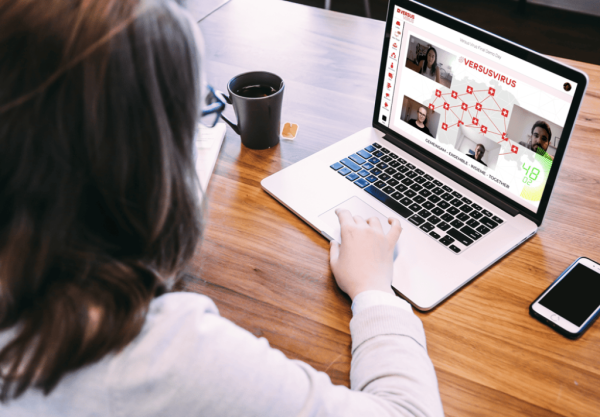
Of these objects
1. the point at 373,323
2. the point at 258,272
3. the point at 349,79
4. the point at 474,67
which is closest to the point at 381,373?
the point at 373,323

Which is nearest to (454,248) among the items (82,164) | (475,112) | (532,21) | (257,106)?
(475,112)

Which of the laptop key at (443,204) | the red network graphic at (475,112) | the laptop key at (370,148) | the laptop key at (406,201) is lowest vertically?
the laptop key at (406,201)

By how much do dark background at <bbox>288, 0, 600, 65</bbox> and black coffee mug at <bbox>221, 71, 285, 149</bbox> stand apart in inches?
92.7

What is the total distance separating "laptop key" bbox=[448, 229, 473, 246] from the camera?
77 cm

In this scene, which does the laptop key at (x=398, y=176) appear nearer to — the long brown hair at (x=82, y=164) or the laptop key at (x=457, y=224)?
the laptop key at (x=457, y=224)

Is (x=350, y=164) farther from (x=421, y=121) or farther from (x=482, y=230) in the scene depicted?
(x=482, y=230)

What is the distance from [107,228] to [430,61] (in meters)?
0.65

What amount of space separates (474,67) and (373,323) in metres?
0.47

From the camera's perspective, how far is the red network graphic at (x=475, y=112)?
0.78m

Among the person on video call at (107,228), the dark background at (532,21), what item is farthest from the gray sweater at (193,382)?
the dark background at (532,21)

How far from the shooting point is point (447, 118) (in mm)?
856

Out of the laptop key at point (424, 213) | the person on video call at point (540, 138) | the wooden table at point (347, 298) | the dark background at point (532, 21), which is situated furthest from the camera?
the dark background at point (532, 21)

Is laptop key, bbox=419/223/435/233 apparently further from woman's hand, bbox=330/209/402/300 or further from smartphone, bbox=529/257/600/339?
smartphone, bbox=529/257/600/339

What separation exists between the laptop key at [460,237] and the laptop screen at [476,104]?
116mm
